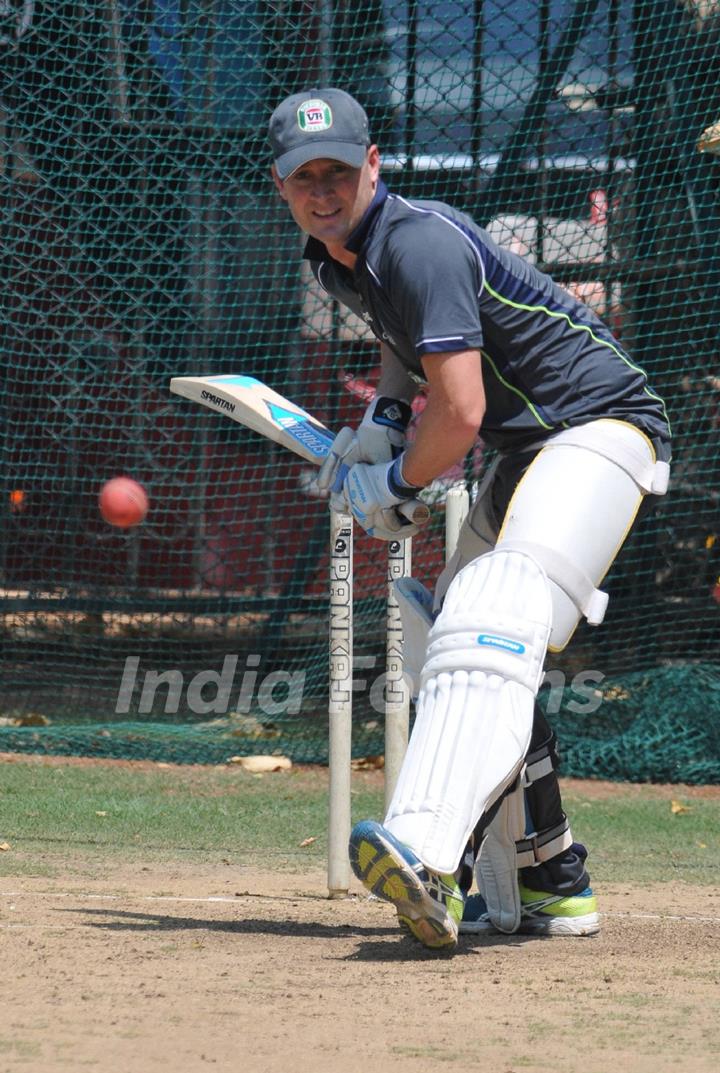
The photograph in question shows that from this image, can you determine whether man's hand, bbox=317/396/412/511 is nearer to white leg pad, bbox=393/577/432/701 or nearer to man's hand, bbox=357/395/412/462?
man's hand, bbox=357/395/412/462

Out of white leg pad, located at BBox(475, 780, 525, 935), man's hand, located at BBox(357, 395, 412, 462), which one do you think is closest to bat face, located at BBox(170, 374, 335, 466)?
man's hand, located at BBox(357, 395, 412, 462)

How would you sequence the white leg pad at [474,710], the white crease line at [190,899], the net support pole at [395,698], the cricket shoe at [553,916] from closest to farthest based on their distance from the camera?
the white leg pad at [474,710]
the cricket shoe at [553,916]
the white crease line at [190,899]
the net support pole at [395,698]

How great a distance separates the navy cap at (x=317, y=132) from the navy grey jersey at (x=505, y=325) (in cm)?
13

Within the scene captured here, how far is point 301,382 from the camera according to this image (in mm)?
8219

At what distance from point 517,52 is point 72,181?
247 centimetres

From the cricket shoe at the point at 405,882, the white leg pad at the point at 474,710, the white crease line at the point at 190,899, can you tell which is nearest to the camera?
the cricket shoe at the point at 405,882

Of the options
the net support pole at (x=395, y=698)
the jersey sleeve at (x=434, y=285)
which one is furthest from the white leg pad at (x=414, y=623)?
the jersey sleeve at (x=434, y=285)

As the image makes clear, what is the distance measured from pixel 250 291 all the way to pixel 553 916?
4.99 meters

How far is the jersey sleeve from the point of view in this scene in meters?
3.32

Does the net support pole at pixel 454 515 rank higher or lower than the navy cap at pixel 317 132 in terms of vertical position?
lower

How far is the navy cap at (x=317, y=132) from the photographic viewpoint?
3.54 meters

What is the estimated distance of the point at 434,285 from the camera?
334 cm

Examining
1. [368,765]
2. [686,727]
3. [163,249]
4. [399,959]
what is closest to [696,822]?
[686,727]

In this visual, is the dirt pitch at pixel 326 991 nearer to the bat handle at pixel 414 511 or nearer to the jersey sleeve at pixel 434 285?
the bat handle at pixel 414 511
